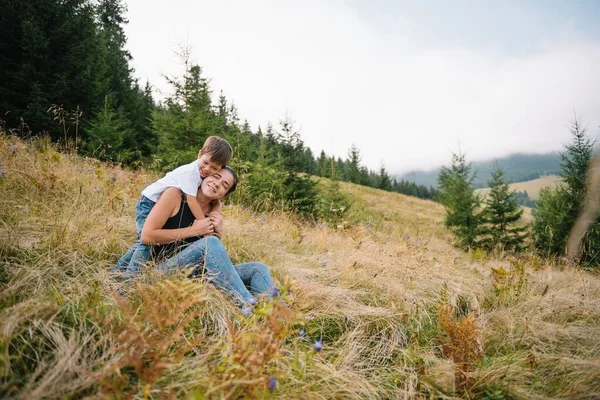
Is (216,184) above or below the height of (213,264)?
above

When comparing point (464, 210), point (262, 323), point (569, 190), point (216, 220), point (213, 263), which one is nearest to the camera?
point (262, 323)

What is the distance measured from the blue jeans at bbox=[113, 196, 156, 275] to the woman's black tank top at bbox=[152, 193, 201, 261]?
13 centimetres

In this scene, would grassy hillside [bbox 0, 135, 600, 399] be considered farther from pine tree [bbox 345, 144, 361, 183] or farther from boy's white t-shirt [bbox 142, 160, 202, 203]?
pine tree [bbox 345, 144, 361, 183]

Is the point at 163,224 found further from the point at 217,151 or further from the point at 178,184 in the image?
the point at 217,151

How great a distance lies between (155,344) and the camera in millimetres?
1236

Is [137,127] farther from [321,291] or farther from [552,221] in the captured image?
[552,221]

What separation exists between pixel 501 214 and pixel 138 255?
15.3 metres

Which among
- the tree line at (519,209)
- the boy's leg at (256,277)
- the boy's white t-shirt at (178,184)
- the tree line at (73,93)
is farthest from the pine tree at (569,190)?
the boy's white t-shirt at (178,184)

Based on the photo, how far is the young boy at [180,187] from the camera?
2150mm

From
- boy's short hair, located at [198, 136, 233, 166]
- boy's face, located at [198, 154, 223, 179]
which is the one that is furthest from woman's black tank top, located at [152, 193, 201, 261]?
boy's short hair, located at [198, 136, 233, 166]

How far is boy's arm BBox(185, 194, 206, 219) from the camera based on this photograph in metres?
2.37

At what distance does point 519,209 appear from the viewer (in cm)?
1316

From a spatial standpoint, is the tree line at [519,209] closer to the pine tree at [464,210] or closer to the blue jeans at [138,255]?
the pine tree at [464,210]

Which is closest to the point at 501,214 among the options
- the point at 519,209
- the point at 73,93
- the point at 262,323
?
the point at 519,209
